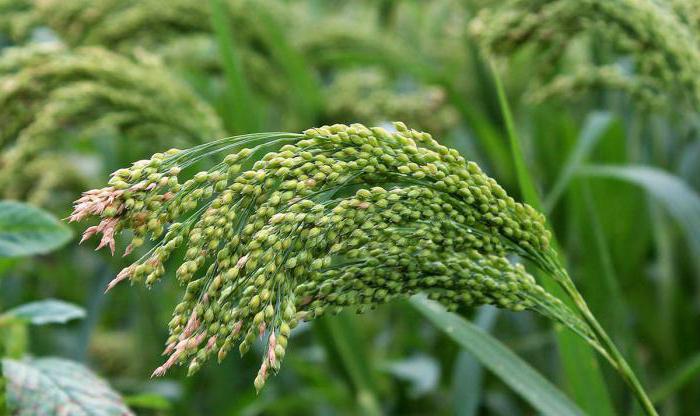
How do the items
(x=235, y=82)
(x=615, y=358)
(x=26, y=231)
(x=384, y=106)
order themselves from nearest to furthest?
(x=615, y=358) < (x=26, y=231) < (x=235, y=82) < (x=384, y=106)

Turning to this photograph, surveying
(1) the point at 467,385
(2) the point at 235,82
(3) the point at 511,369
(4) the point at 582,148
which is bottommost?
(1) the point at 467,385

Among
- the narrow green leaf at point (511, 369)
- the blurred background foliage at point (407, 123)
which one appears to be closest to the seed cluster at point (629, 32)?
the blurred background foliage at point (407, 123)

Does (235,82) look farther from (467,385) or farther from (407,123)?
(467,385)

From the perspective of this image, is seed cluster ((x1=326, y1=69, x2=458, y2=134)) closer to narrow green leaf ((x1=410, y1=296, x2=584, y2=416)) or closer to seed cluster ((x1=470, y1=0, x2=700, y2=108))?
seed cluster ((x1=470, y1=0, x2=700, y2=108))

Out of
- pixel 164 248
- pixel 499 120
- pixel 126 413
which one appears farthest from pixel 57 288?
pixel 164 248

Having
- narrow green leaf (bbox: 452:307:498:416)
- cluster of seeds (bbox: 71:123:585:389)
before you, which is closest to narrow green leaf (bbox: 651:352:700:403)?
narrow green leaf (bbox: 452:307:498:416)

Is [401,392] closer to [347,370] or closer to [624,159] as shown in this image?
[347,370]

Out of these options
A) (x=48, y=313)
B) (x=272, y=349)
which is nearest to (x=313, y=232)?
(x=272, y=349)

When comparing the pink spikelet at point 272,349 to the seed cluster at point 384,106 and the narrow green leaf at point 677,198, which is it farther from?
the seed cluster at point 384,106
